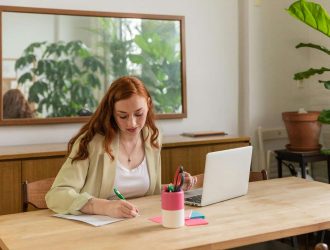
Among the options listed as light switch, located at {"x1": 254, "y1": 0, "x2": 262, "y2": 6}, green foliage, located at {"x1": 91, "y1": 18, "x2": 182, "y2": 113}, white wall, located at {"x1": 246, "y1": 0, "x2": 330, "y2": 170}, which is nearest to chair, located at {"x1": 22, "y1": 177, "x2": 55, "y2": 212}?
green foliage, located at {"x1": 91, "y1": 18, "x2": 182, "y2": 113}

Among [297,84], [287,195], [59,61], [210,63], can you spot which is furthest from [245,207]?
[297,84]

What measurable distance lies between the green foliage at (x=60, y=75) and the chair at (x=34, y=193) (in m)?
1.42

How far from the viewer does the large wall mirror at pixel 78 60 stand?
338 cm

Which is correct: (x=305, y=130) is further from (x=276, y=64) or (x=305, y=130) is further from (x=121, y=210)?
(x=121, y=210)

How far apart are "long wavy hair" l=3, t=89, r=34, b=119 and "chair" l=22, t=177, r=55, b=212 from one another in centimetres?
137

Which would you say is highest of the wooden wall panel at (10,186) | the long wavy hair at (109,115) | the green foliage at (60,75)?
the green foliage at (60,75)

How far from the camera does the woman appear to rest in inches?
77.5

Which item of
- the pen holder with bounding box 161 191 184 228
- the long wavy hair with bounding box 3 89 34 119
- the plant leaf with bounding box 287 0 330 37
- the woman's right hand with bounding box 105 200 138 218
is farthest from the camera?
the long wavy hair with bounding box 3 89 34 119

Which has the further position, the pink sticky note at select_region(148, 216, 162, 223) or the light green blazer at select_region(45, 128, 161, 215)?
the light green blazer at select_region(45, 128, 161, 215)

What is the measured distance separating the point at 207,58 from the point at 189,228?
2.71 m

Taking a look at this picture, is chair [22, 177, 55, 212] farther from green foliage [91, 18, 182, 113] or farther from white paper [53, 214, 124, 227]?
green foliage [91, 18, 182, 113]

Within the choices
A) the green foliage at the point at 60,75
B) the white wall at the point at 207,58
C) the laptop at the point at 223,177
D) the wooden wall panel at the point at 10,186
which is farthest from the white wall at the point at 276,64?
the laptop at the point at 223,177

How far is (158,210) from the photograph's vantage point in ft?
6.10

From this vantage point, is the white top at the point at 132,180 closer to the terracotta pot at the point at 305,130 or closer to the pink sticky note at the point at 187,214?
the pink sticky note at the point at 187,214
